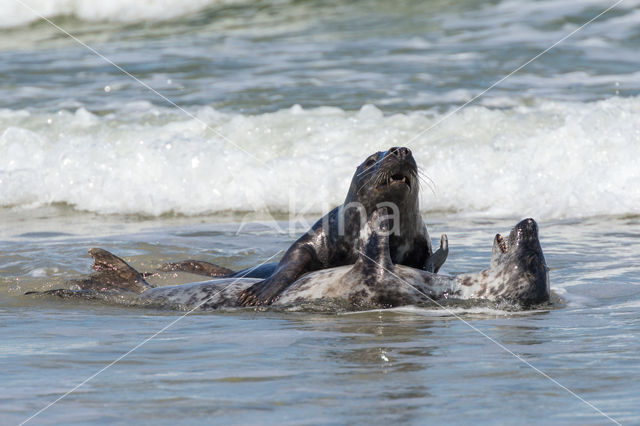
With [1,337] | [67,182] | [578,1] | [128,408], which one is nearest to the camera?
[128,408]

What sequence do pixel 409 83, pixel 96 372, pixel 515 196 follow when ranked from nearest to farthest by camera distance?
pixel 96 372
pixel 515 196
pixel 409 83

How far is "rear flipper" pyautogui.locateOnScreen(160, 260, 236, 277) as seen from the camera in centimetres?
716

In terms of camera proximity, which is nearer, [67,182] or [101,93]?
[67,182]

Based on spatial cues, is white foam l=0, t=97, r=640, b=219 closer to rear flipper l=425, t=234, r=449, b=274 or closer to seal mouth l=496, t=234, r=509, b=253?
rear flipper l=425, t=234, r=449, b=274

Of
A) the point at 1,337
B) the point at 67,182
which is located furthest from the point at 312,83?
the point at 1,337

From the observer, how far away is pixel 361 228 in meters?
6.40

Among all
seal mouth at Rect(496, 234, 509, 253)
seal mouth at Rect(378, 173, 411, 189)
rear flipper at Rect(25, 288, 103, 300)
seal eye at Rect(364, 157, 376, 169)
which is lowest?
rear flipper at Rect(25, 288, 103, 300)

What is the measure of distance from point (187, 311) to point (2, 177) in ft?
20.1

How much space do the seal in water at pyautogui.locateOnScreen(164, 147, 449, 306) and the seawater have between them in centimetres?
66

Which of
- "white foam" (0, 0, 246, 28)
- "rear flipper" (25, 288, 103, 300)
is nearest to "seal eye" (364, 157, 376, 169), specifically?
"rear flipper" (25, 288, 103, 300)

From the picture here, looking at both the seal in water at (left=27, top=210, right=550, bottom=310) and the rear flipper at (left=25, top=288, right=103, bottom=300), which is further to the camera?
the rear flipper at (left=25, top=288, right=103, bottom=300)

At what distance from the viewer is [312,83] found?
14.1 m

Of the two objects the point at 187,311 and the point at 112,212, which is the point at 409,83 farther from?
the point at 187,311

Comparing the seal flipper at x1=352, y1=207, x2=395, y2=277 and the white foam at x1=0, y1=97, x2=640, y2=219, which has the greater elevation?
the white foam at x1=0, y1=97, x2=640, y2=219
